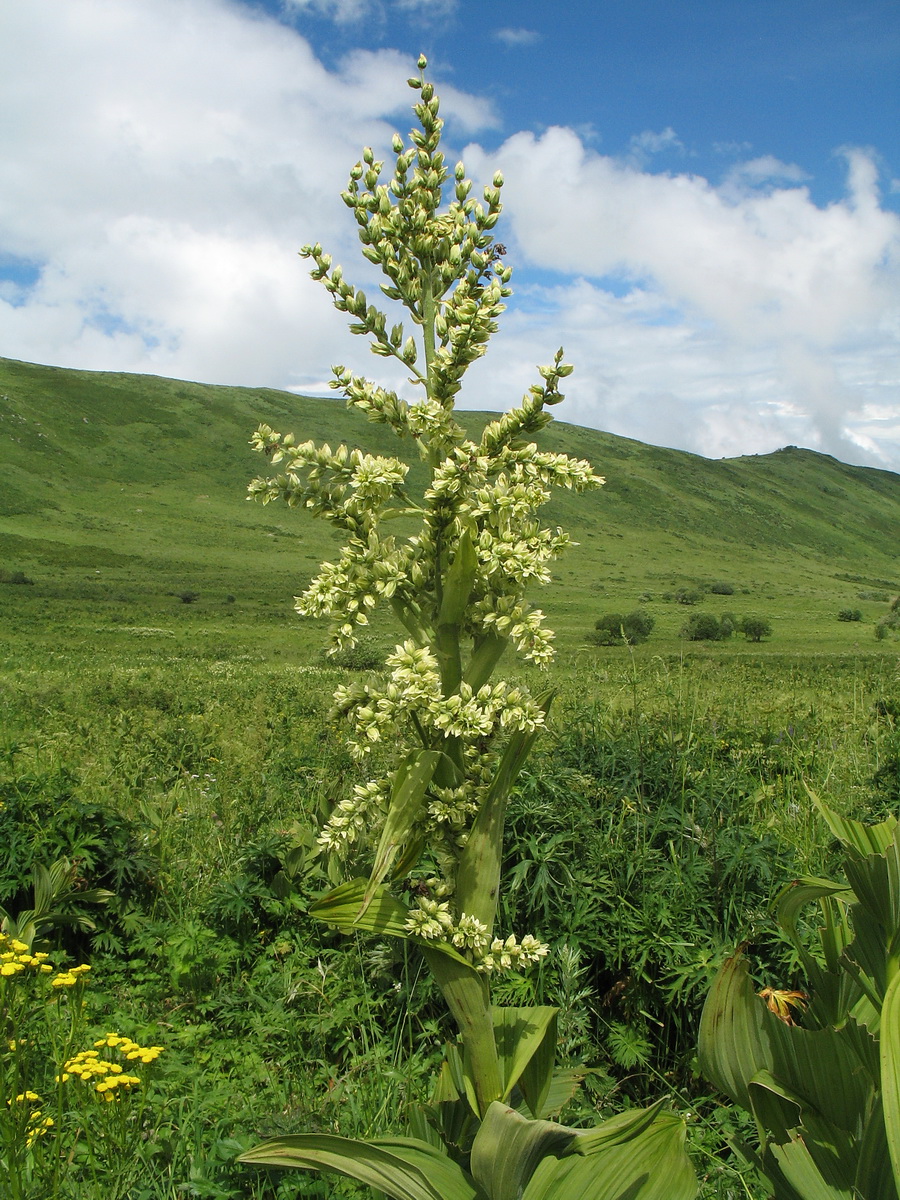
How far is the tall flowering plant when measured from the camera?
2.59 meters

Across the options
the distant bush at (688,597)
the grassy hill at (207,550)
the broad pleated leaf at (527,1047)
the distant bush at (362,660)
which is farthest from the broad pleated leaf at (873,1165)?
the distant bush at (688,597)

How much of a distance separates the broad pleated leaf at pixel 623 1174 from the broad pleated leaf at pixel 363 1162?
29 centimetres

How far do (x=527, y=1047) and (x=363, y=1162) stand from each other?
0.67 m

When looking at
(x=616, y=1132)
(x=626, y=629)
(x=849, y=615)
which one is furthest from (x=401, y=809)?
(x=849, y=615)

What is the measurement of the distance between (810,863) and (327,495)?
4.22 metres

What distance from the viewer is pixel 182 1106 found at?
4.00 metres

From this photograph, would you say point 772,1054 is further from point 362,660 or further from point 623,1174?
point 362,660

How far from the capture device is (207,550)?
123 metres

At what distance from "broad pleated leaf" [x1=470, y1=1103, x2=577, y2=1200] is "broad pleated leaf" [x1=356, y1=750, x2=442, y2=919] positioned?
74 centimetres

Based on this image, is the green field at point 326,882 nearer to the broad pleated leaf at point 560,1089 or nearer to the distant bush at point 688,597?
the broad pleated leaf at point 560,1089

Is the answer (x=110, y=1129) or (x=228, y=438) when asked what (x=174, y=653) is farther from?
(x=228, y=438)

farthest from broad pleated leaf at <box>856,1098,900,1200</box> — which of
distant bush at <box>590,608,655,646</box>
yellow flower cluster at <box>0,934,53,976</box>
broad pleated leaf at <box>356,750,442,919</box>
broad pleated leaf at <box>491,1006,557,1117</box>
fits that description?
distant bush at <box>590,608,655,646</box>

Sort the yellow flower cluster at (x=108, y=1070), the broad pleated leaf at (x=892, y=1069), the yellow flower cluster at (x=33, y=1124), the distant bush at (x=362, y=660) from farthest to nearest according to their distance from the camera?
the distant bush at (x=362, y=660)
the yellow flower cluster at (x=108, y=1070)
the yellow flower cluster at (x=33, y=1124)
the broad pleated leaf at (x=892, y=1069)

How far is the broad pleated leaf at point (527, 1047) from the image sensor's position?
2.86m
